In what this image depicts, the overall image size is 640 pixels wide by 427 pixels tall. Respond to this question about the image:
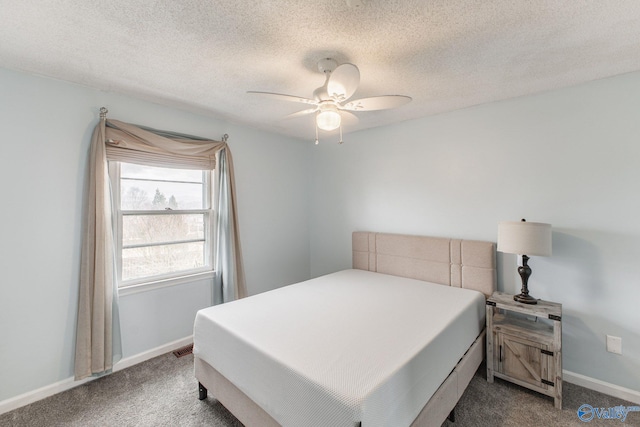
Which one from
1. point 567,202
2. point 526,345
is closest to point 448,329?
point 526,345

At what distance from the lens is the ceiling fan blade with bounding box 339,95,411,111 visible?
1726 millimetres

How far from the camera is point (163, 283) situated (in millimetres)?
2715

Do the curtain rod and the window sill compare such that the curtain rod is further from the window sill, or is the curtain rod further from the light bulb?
the light bulb

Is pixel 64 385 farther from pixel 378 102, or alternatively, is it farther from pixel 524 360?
pixel 524 360

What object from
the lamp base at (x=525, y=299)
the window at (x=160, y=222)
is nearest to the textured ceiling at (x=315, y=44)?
the window at (x=160, y=222)

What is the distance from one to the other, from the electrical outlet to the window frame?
364 cm

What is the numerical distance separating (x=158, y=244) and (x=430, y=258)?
283 centimetres

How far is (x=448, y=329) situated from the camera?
5.91ft

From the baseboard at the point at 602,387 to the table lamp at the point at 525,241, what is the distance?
722mm

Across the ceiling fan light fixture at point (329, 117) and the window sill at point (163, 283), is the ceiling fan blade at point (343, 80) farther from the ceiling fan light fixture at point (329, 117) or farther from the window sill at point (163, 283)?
the window sill at point (163, 283)

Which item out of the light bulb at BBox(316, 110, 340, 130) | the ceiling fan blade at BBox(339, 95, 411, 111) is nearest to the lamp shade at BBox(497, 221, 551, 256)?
the ceiling fan blade at BBox(339, 95, 411, 111)

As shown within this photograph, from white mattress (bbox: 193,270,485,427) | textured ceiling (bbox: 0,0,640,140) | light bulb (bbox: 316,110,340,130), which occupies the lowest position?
white mattress (bbox: 193,270,485,427)

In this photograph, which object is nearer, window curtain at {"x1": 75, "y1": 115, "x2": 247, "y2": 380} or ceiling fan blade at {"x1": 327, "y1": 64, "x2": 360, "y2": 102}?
ceiling fan blade at {"x1": 327, "y1": 64, "x2": 360, "y2": 102}

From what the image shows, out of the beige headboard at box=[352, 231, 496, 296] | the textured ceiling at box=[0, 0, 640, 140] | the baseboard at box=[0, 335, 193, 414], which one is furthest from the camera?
the beige headboard at box=[352, 231, 496, 296]
